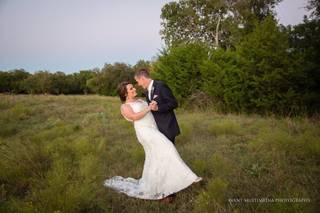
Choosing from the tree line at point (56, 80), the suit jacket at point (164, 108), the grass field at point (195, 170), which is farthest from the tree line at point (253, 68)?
the tree line at point (56, 80)

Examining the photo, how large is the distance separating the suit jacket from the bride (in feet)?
0.42

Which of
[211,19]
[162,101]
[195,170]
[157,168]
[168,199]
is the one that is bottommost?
[168,199]

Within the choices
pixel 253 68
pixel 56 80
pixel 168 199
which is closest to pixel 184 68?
pixel 253 68

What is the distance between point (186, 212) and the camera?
11.7 feet

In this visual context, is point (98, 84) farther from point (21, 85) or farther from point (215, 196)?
point (215, 196)

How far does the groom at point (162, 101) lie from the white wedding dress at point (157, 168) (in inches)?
5.4

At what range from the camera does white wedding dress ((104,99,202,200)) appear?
384 cm

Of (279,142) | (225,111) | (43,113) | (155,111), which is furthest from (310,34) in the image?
(43,113)

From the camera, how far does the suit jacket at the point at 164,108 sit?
161 inches

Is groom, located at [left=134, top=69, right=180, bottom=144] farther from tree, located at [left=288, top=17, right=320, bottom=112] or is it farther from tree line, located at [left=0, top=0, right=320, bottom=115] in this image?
tree, located at [left=288, top=17, right=320, bottom=112]

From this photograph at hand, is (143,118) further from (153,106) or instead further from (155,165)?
(155,165)

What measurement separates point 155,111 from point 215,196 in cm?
159

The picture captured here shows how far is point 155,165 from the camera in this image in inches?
158

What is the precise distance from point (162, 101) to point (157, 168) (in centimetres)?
107
